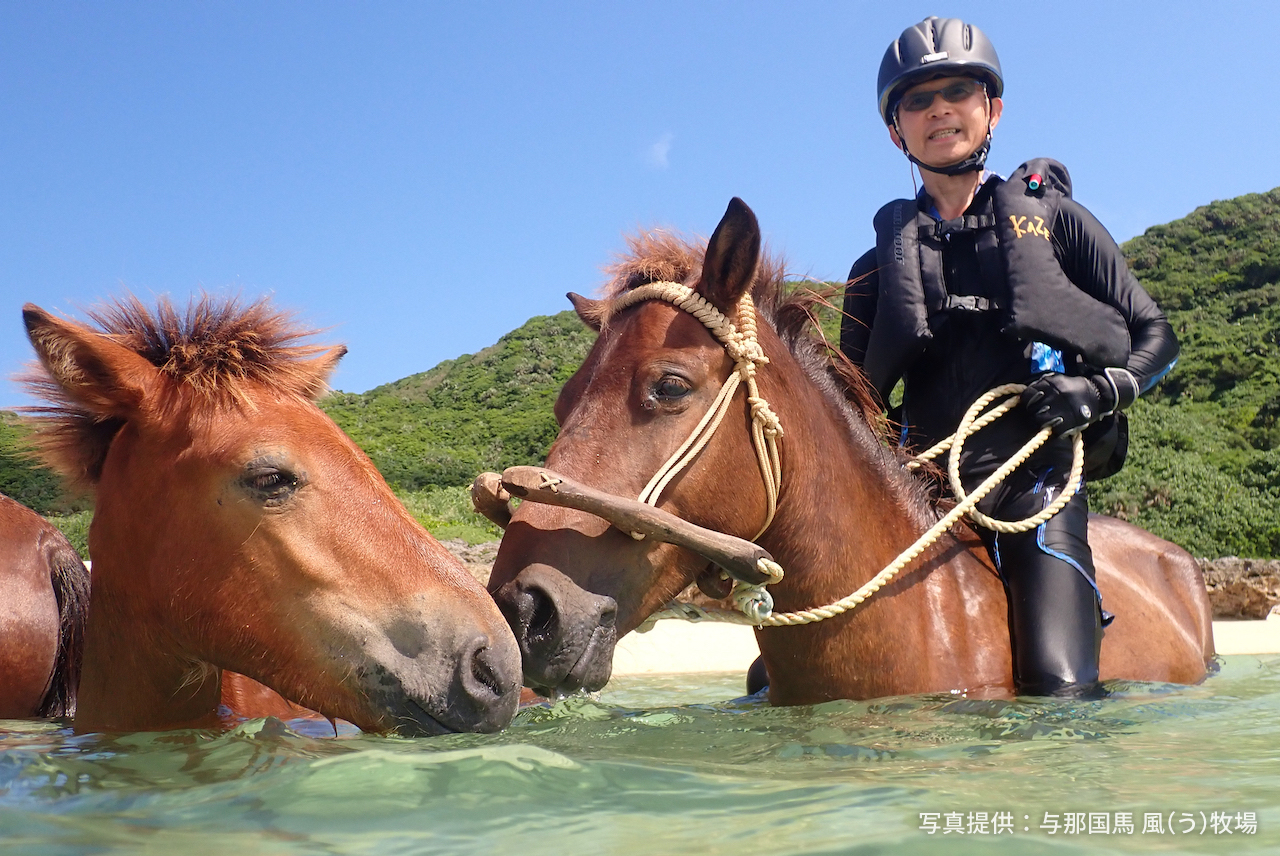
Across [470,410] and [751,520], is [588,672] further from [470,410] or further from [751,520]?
[470,410]

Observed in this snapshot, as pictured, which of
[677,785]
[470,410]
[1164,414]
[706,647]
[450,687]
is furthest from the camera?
[470,410]

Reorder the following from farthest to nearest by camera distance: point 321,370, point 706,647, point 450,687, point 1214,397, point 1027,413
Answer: point 1214,397 → point 706,647 → point 1027,413 → point 321,370 → point 450,687

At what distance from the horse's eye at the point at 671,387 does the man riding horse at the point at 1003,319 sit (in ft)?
3.33

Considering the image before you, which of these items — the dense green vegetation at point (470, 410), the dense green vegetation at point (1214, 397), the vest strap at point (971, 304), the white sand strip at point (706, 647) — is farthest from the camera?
the dense green vegetation at point (470, 410)

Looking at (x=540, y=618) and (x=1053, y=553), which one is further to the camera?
(x=1053, y=553)

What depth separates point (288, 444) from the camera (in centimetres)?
246

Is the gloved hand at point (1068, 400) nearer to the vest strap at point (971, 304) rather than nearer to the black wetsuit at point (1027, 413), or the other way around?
the black wetsuit at point (1027, 413)

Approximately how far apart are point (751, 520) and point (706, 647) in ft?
18.0

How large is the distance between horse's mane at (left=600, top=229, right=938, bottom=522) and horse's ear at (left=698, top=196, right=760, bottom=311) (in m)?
0.12

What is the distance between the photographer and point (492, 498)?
2809 mm

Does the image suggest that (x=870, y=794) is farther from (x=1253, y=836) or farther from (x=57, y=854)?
(x=57, y=854)

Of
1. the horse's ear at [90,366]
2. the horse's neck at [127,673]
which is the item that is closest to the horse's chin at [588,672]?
the horse's neck at [127,673]

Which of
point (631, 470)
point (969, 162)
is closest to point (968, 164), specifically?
point (969, 162)

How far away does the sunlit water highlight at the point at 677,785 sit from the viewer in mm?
1580
